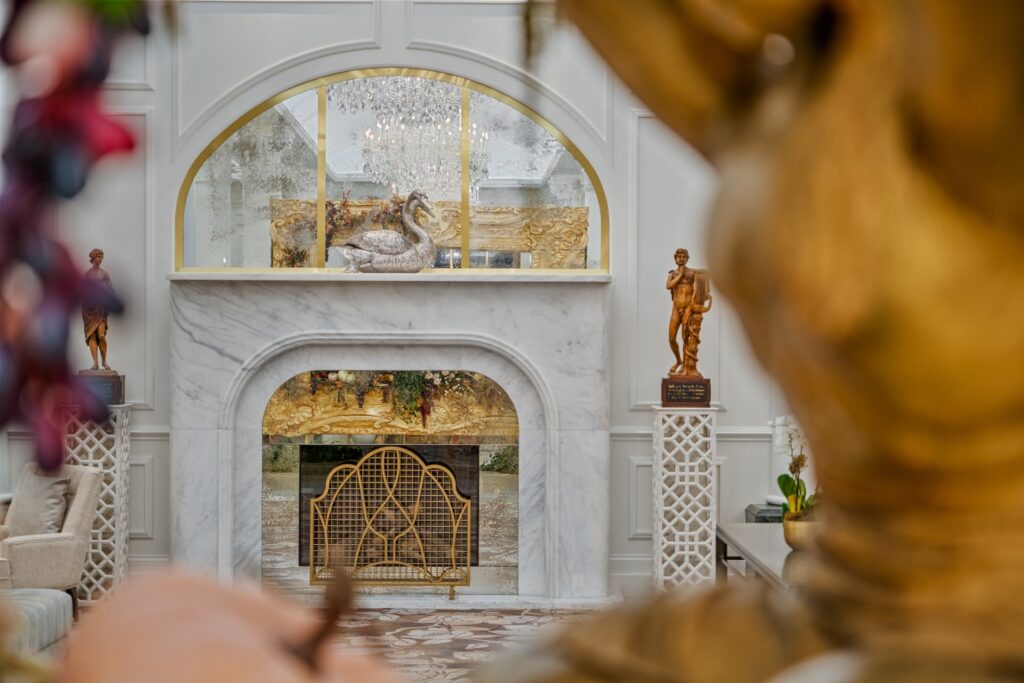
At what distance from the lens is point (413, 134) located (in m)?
6.08

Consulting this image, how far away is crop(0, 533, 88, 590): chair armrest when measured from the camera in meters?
4.59

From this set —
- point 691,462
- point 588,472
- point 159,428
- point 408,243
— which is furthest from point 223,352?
point 691,462

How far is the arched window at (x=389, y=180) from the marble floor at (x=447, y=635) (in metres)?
2.05

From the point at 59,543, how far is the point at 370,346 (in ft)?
6.52

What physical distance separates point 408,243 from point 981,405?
5867mm

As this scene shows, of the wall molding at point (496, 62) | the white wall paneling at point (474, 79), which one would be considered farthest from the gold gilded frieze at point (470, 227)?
the wall molding at point (496, 62)

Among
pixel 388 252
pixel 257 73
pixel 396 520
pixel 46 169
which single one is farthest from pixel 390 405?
pixel 46 169

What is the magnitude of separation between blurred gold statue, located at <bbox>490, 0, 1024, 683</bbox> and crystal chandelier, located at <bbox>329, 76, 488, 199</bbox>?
6.05 meters

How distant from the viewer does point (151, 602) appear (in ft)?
0.39

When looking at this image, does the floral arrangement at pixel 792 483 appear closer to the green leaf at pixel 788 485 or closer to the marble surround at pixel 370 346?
the green leaf at pixel 788 485

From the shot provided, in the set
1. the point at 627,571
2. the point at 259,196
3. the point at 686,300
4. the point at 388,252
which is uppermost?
the point at 259,196

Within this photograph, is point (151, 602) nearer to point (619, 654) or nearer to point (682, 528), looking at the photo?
point (619, 654)

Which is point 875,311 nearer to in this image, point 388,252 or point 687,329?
point 687,329

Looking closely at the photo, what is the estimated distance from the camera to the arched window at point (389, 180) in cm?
598
